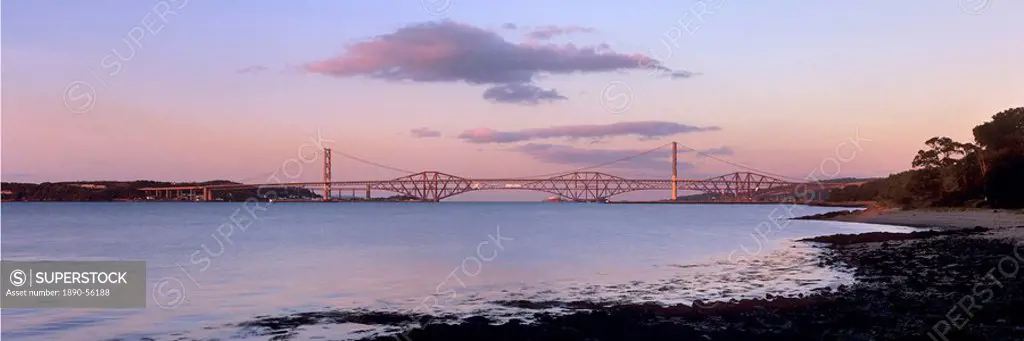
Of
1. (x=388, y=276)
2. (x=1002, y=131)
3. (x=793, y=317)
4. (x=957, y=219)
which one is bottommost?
(x=388, y=276)

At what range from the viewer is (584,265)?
23.7 m

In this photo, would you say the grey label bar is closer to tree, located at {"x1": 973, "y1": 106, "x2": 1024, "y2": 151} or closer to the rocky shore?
the rocky shore

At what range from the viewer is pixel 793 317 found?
10484mm

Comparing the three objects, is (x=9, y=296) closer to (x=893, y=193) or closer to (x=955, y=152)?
(x=955, y=152)

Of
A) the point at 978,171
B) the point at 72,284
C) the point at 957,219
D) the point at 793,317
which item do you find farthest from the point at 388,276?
the point at 978,171

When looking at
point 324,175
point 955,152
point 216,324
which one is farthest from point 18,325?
point 324,175

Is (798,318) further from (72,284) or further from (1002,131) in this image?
(1002,131)

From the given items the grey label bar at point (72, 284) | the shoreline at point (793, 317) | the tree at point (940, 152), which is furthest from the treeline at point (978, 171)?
the grey label bar at point (72, 284)

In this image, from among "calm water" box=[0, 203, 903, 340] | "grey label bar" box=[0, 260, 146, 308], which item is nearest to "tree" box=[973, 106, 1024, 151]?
"calm water" box=[0, 203, 903, 340]

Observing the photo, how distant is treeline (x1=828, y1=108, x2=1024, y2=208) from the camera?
43469 mm

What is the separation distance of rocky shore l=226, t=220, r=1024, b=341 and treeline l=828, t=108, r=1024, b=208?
31.0 m

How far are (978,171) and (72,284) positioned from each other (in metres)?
51.9

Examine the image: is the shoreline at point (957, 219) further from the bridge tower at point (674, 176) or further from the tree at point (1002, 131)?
the bridge tower at point (674, 176)

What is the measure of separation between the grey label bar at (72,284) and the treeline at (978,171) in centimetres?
4143
